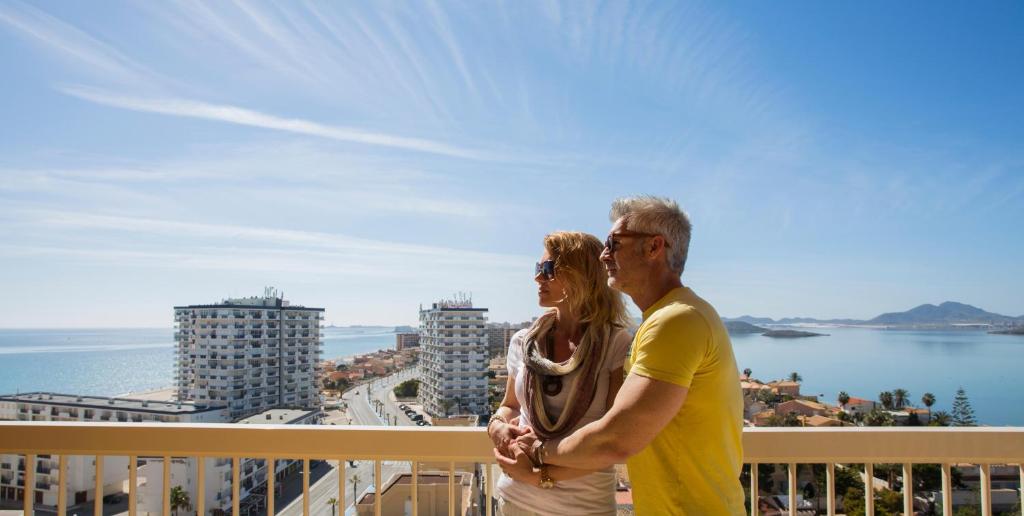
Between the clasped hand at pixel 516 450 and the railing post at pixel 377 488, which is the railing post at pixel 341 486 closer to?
the railing post at pixel 377 488

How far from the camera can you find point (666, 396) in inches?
40.5

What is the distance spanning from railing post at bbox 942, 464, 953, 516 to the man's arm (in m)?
1.40

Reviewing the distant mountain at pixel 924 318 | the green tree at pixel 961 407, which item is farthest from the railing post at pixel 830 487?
the distant mountain at pixel 924 318

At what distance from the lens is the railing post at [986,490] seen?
6.02 feet

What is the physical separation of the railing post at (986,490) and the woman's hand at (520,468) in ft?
5.39

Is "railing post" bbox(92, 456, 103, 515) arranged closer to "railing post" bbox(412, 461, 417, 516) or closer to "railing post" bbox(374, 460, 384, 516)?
"railing post" bbox(374, 460, 384, 516)

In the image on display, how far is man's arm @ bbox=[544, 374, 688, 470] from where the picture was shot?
40.6 inches

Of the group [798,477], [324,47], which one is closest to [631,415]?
[798,477]

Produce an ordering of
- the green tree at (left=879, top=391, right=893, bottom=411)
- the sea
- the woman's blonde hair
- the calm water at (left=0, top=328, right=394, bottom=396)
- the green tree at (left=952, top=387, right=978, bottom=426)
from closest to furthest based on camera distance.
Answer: the woman's blonde hair
the green tree at (left=952, top=387, right=978, bottom=426)
the sea
the green tree at (left=879, top=391, right=893, bottom=411)
the calm water at (left=0, top=328, right=394, bottom=396)

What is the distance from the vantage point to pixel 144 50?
5055 mm

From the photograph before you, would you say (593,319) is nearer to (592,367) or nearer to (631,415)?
(592,367)

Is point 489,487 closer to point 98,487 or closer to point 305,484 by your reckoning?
point 305,484

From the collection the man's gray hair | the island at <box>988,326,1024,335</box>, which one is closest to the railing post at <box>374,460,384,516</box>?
the man's gray hair

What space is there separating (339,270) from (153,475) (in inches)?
1865
